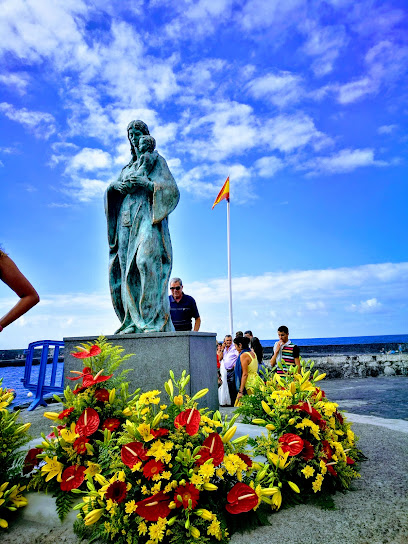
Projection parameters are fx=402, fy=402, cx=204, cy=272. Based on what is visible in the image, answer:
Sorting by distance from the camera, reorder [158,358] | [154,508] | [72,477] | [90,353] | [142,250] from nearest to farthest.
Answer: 1. [154,508]
2. [72,477]
3. [90,353]
4. [158,358]
5. [142,250]

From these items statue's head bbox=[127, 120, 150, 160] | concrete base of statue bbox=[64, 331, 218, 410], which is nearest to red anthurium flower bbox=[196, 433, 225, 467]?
concrete base of statue bbox=[64, 331, 218, 410]

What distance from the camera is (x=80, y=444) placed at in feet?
7.97

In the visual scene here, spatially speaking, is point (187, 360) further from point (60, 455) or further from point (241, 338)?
point (241, 338)

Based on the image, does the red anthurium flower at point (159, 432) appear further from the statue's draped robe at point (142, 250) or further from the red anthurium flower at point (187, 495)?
the statue's draped robe at point (142, 250)

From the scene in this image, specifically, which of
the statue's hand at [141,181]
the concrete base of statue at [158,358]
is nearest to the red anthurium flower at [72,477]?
the concrete base of statue at [158,358]

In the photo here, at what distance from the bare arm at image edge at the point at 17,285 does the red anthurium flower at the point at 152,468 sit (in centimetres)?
101

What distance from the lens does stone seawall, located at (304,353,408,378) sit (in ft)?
44.0

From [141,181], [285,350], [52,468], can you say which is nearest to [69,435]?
[52,468]

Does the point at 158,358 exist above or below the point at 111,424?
above

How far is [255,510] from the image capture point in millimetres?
2217

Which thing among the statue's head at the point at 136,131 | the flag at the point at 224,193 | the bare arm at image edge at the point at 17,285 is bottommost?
the bare arm at image edge at the point at 17,285

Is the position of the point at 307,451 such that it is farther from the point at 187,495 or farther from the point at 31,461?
the point at 31,461

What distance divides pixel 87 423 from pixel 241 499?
1.02 m

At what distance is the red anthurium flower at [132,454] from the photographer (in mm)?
2090
